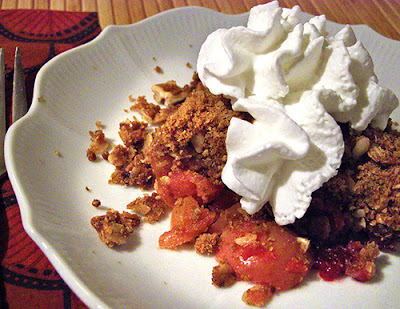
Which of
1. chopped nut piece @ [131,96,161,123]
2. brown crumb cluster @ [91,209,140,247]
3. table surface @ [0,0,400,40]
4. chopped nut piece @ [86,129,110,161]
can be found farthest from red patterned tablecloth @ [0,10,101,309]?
chopped nut piece @ [131,96,161,123]

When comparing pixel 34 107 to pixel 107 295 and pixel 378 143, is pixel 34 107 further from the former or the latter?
pixel 378 143

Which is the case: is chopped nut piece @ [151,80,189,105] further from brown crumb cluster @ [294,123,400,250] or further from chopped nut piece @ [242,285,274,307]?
chopped nut piece @ [242,285,274,307]

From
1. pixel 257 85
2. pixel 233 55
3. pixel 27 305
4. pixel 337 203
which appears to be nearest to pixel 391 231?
pixel 337 203

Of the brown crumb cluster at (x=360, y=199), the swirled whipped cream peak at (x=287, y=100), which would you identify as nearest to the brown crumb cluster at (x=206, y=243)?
the swirled whipped cream peak at (x=287, y=100)

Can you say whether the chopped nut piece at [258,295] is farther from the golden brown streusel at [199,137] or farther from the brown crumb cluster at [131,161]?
the brown crumb cluster at [131,161]

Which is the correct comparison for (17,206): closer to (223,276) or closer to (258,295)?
(223,276)

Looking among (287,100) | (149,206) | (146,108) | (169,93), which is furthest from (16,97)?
(287,100)

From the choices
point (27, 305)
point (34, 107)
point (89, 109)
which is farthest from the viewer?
point (89, 109)
